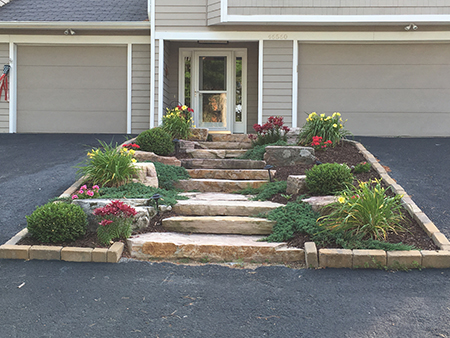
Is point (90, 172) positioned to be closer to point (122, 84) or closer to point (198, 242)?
point (198, 242)

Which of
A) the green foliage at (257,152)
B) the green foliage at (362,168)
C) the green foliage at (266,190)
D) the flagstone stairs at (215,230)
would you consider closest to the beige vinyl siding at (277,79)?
the green foliage at (257,152)

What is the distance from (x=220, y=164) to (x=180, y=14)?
13.5 ft

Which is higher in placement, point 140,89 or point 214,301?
point 140,89

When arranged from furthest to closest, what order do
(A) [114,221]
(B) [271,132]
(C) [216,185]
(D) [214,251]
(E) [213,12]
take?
(E) [213,12], (B) [271,132], (C) [216,185], (A) [114,221], (D) [214,251]

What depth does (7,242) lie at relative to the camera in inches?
146

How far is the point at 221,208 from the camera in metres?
4.51

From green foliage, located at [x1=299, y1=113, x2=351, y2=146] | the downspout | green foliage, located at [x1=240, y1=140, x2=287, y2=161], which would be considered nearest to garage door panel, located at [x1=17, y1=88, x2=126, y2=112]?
the downspout

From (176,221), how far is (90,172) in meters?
1.57

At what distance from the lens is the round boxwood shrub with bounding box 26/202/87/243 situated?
3695 millimetres

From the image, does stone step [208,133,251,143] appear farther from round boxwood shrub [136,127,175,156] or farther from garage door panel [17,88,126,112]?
garage door panel [17,88,126,112]

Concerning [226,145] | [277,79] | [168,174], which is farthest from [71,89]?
[168,174]

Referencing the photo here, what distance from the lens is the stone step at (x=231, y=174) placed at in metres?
5.93

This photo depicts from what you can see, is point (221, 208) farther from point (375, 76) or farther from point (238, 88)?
point (375, 76)

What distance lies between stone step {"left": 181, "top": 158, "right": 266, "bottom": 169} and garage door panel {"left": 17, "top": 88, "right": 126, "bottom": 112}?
160 inches
